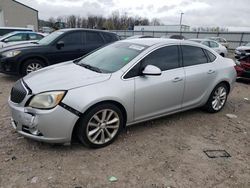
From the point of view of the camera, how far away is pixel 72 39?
768 centimetres

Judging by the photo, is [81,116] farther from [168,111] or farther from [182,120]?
[182,120]

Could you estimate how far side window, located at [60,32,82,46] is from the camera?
7.54m

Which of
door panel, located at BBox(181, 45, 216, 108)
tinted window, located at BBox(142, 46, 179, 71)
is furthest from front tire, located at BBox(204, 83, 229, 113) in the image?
tinted window, located at BBox(142, 46, 179, 71)

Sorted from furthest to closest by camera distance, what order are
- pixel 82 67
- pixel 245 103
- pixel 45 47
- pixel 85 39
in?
pixel 85 39
pixel 45 47
pixel 245 103
pixel 82 67

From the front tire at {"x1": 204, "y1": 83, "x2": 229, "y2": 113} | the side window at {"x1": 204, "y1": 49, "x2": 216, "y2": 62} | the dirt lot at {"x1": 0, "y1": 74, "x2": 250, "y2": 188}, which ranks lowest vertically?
the dirt lot at {"x1": 0, "y1": 74, "x2": 250, "y2": 188}

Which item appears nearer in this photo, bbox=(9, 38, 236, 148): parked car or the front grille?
bbox=(9, 38, 236, 148): parked car

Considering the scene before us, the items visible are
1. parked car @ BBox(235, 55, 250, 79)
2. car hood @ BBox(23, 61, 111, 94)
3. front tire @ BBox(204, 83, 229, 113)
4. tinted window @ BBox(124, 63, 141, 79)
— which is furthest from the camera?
parked car @ BBox(235, 55, 250, 79)

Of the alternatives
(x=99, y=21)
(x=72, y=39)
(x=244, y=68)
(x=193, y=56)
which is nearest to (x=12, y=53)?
(x=72, y=39)

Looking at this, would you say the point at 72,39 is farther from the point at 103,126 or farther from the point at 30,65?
the point at 103,126

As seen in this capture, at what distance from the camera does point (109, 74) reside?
346 centimetres

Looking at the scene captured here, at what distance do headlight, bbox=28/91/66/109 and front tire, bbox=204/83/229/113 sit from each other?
3152 millimetres

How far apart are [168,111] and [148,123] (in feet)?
1.51

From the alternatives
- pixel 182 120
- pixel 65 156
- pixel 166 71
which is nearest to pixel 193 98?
pixel 182 120

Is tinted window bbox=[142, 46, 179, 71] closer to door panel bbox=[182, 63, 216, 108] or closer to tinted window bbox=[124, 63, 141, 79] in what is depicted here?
tinted window bbox=[124, 63, 141, 79]
